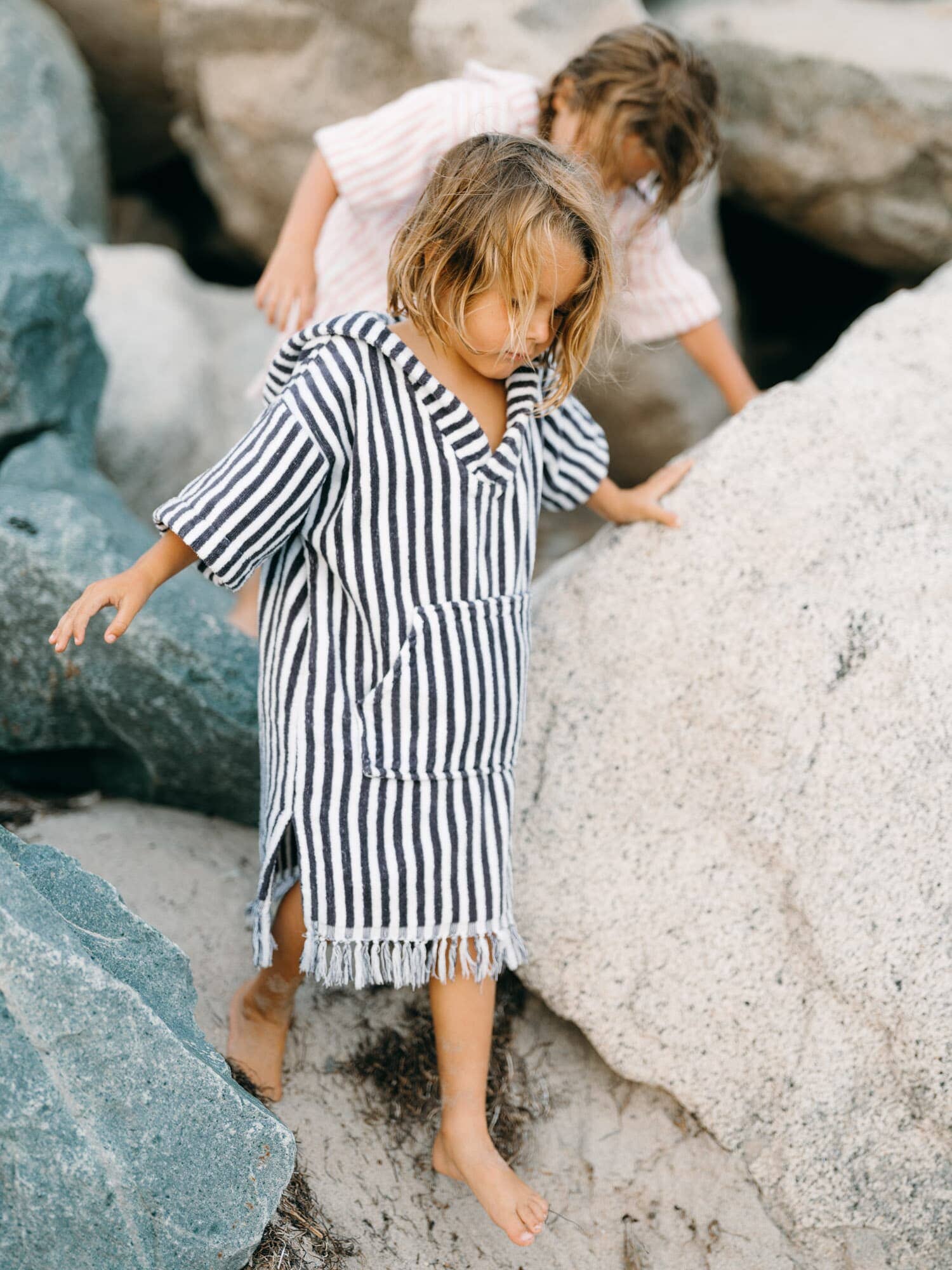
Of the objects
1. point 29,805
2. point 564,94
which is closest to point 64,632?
point 29,805

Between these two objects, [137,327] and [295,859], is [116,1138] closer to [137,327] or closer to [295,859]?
[295,859]

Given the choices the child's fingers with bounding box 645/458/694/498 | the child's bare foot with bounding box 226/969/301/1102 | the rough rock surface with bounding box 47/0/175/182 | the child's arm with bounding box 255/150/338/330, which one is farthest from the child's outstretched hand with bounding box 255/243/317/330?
the rough rock surface with bounding box 47/0/175/182

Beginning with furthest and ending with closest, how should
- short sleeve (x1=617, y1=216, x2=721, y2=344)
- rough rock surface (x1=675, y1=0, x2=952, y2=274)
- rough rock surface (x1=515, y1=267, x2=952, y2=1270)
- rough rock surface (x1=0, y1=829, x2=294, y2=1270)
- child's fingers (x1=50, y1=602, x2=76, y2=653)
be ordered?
rough rock surface (x1=675, y1=0, x2=952, y2=274)
short sleeve (x1=617, y1=216, x2=721, y2=344)
rough rock surface (x1=515, y1=267, x2=952, y2=1270)
child's fingers (x1=50, y1=602, x2=76, y2=653)
rough rock surface (x1=0, y1=829, x2=294, y2=1270)

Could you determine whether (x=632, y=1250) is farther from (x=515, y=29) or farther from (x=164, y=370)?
(x=515, y=29)

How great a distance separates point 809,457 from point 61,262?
58.5 inches

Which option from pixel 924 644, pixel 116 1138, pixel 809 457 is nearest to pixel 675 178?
pixel 809 457

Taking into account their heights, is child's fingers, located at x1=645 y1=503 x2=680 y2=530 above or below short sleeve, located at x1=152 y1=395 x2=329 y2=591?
below

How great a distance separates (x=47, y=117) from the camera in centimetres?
307

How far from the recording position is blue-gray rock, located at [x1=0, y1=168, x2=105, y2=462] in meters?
2.23

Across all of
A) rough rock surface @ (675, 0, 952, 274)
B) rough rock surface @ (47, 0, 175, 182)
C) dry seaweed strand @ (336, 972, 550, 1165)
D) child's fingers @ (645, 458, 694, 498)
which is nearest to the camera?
dry seaweed strand @ (336, 972, 550, 1165)

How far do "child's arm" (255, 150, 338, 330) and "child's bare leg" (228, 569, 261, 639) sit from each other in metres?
0.52

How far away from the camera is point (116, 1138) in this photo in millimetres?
1218

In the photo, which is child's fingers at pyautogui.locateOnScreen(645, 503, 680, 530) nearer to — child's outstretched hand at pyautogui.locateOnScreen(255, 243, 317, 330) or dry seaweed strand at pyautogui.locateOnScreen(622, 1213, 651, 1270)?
child's outstretched hand at pyautogui.locateOnScreen(255, 243, 317, 330)

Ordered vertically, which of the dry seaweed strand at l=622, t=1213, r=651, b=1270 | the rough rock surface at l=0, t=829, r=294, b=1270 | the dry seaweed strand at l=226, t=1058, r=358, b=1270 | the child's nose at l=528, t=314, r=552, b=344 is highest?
the child's nose at l=528, t=314, r=552, b=344
